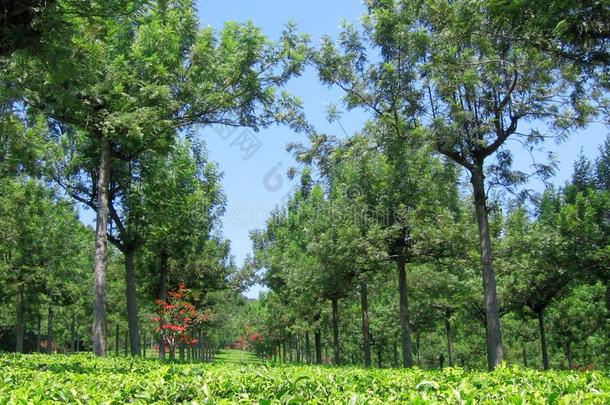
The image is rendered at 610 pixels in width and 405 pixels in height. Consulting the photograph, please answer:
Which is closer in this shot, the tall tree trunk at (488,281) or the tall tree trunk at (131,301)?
the tall tree trunk at (488,281)

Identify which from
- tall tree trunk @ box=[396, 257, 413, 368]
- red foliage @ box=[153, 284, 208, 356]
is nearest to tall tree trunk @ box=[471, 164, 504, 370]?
tall tree trunk @ box=[396, 257, 413, 368]

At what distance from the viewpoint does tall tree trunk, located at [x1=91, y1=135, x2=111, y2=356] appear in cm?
1308

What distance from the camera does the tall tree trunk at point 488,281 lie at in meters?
11.9

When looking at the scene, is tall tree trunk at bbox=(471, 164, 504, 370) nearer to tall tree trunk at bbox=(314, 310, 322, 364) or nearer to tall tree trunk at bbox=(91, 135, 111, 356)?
tall tree trunk at bbox=(91, 135, 111, 356)

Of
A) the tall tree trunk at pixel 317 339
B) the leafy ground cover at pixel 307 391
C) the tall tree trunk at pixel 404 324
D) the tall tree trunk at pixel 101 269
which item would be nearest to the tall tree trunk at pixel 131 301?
the tall tree trunk at pixel 101 269

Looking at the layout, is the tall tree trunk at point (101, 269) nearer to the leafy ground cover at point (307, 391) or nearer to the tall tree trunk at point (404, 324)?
the leafy ground cover at point (307, 391)

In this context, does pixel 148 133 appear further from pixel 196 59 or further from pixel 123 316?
pixel 123 316

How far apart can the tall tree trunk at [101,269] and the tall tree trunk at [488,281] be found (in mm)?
9581

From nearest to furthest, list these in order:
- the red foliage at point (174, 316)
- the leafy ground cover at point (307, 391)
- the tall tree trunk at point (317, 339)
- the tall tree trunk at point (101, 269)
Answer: the leafy ground cover at point (307, 391)
the tall tree trunk at point (101, 269)
the red foliage at point (174, 316)
the tall tree trunk at point (317, 339)

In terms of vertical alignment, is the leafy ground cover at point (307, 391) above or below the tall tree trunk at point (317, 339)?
above

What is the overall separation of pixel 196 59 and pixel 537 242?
38.4ft

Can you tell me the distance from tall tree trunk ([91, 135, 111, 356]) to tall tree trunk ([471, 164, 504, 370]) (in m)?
9.58

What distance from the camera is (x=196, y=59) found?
13.9 m

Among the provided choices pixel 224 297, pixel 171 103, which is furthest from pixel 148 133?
pixel 224 297
